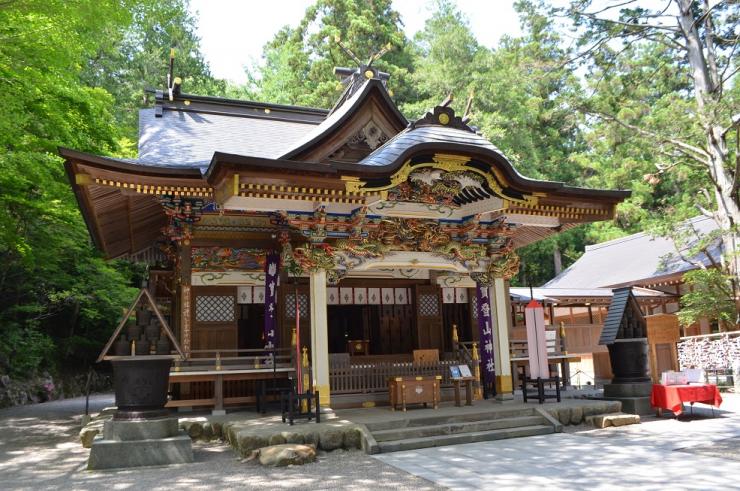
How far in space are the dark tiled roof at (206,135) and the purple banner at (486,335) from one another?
17.9 feet

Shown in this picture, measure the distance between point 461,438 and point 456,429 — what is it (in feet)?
1.01

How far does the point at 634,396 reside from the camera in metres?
10.3

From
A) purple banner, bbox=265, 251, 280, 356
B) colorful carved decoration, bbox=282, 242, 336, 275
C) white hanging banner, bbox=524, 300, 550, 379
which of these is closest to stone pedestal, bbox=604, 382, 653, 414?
white hanging banner, bbox=524, 300, 550, 379

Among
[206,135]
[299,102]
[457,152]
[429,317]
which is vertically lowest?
[429,317]

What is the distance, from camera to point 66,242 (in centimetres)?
1460

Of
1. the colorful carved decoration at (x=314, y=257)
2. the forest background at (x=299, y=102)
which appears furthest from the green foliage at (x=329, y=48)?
the colorful carved decoration at (x=314, y=257)

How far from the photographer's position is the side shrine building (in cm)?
892

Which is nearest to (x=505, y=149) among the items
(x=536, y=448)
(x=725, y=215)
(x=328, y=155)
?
(x=725, y=215)

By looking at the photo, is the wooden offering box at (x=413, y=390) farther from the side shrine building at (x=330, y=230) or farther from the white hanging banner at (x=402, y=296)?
the white hanging banner at (x=402, y=296)

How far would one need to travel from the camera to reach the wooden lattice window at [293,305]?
11.9 meters

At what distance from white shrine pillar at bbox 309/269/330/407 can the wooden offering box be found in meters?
1.20

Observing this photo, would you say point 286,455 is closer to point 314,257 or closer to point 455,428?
point 455,428

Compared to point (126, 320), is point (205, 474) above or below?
below

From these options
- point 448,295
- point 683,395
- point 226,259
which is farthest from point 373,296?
point 683,395
